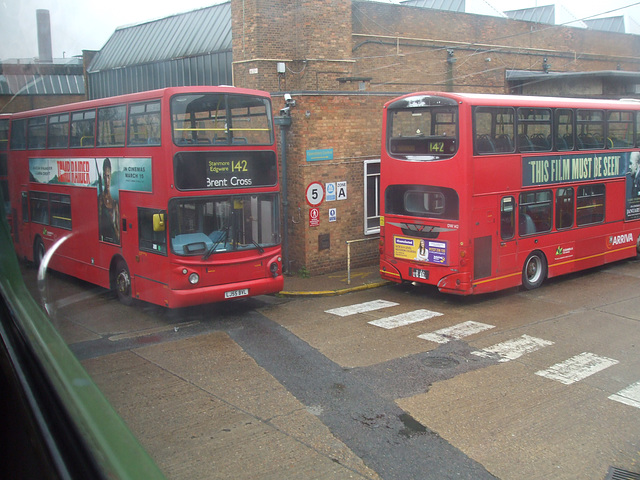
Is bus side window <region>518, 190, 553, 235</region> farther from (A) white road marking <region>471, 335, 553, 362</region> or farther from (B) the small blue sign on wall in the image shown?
(B) the small blue sign on wall

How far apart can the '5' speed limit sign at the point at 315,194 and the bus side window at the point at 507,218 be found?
13.7ft

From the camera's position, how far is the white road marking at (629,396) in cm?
704

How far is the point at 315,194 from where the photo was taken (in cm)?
1420

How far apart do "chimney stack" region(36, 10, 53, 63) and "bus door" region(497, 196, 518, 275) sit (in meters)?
11.1

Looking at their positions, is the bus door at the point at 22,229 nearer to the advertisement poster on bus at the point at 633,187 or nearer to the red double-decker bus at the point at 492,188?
the red double-decker bus at the point at 492,188

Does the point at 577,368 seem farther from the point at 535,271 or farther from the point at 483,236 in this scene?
the point at 535,271

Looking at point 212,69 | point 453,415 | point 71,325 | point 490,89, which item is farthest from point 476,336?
point 490,89

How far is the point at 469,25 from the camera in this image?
866 inches

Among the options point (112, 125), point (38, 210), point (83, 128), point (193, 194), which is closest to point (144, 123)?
point (112, 125)

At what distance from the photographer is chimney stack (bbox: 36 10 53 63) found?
2014 millimetres

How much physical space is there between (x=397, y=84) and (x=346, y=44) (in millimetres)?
3201

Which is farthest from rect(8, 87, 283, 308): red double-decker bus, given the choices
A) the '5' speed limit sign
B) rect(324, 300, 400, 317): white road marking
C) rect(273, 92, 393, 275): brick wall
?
rect(273, 92, 393, 275): brick wall

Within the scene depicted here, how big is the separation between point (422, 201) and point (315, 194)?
9.47 feet

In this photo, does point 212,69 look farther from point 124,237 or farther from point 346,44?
point 124,237
